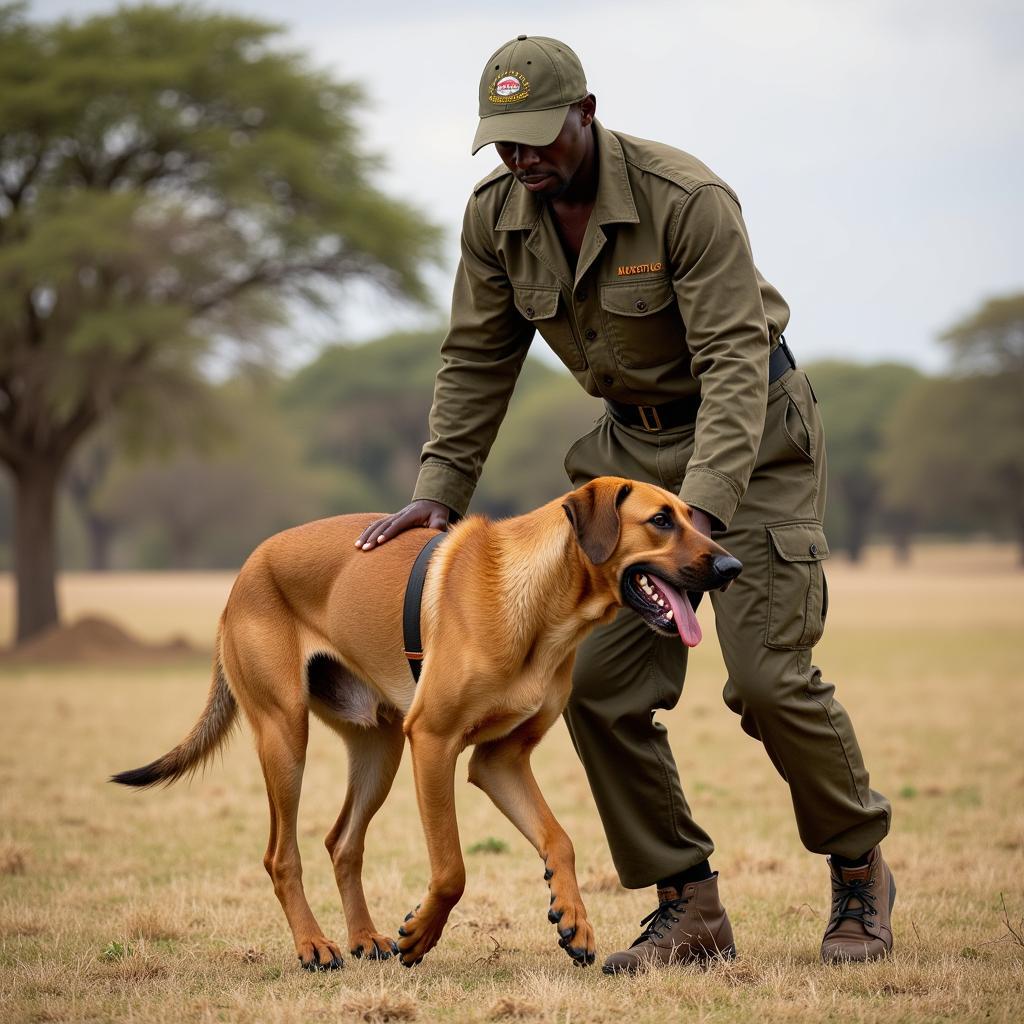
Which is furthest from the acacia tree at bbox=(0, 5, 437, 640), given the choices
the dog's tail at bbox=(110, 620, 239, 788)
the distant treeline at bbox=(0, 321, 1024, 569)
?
the distant treeline at bbox=(0, 321, 1024, 569)

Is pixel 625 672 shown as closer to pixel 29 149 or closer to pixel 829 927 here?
pixel 829 927

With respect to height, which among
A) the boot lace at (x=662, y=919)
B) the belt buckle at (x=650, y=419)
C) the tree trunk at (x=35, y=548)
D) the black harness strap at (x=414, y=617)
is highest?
the belt buckle at (x=650, y=419)

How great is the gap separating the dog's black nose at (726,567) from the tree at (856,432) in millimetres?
63723

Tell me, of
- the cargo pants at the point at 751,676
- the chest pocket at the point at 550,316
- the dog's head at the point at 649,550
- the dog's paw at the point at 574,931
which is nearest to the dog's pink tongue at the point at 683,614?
the dog's head at the point at 649,550

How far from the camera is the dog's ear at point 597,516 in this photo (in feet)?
15.0

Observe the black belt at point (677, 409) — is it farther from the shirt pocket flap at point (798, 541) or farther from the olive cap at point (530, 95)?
the olive cap at point (530, 95)

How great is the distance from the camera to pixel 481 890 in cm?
642

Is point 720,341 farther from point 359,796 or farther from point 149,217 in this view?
point 149,217

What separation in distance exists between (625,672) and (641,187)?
172cm

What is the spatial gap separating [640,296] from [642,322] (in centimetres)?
9

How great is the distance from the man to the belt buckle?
0.04 ft

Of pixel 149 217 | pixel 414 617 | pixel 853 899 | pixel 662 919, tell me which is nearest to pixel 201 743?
pixel 414 617

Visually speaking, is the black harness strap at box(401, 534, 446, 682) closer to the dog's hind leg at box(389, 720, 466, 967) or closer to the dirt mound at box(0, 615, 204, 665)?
the dog's hind leg at box(389, 720, 466, 967)

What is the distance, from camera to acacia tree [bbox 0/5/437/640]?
19844 millimetres
